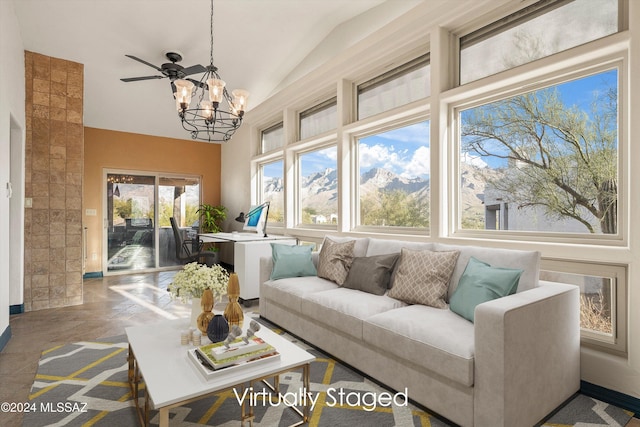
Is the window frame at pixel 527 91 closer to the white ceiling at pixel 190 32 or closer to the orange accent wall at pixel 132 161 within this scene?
the white ceiling at pixel 190 32

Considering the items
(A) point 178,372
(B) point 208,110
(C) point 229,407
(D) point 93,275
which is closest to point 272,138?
(B) point 208,110

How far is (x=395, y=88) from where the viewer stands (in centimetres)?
376

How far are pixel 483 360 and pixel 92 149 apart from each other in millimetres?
6906

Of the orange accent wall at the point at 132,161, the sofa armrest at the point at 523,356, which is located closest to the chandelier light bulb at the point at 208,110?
the sofa armrest at the point at 523,356

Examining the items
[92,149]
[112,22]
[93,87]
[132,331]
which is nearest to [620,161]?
[132,331]

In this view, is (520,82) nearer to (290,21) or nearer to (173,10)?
(290,21)

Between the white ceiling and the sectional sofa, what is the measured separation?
2703 millimetres

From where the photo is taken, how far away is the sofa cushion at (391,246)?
2879 millimetres

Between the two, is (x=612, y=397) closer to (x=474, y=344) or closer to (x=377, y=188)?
(x=474, y=344)

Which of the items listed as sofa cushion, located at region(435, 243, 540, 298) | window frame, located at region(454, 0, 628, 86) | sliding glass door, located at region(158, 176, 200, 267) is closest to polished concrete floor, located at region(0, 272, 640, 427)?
sofa cushion, located at region(435, 243, 540, 298)

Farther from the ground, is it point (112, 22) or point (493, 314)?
point (112, 22)

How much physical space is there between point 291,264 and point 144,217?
4.45m

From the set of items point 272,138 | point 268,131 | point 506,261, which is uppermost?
point 268,131

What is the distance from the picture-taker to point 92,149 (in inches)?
247
